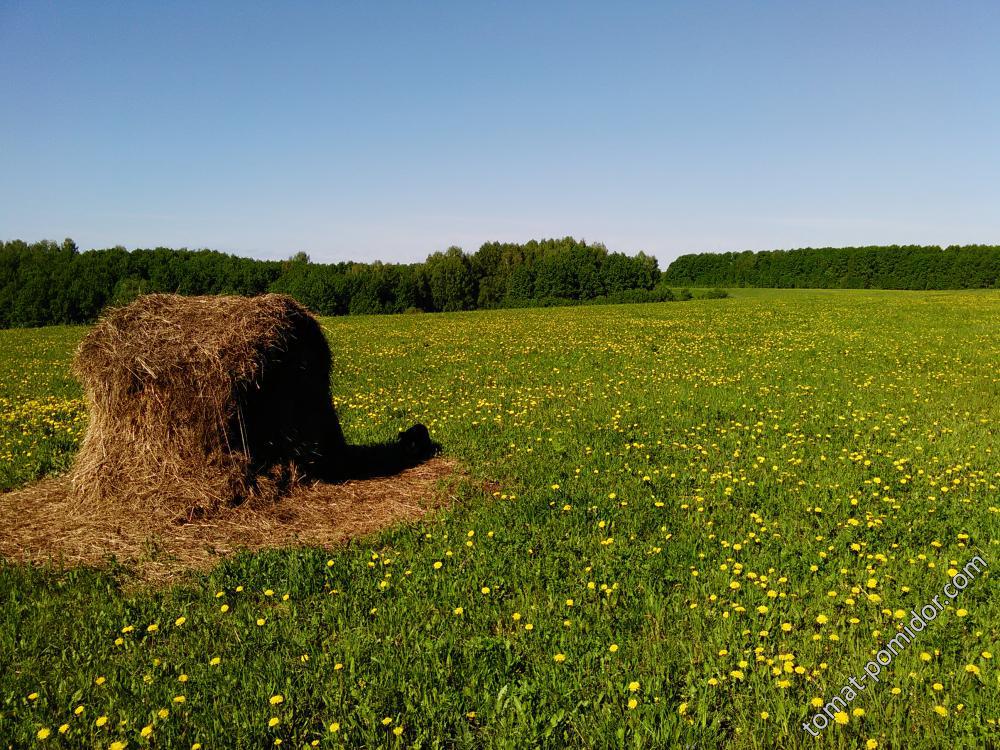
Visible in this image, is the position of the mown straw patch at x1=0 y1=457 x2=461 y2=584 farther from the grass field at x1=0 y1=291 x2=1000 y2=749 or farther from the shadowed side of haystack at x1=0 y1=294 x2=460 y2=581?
the grass field at x1=0 y1=291 x2=1000 y2=749

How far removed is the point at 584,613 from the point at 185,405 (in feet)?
15.2

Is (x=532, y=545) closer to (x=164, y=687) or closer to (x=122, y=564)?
(x=164, y=687)

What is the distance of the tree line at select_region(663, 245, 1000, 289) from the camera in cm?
7050

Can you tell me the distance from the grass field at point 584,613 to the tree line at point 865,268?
7696cm

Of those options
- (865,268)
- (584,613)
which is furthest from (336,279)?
(584,613)

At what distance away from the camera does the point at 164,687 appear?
12.8ft

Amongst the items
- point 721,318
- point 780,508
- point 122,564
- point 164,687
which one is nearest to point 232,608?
point 164,687

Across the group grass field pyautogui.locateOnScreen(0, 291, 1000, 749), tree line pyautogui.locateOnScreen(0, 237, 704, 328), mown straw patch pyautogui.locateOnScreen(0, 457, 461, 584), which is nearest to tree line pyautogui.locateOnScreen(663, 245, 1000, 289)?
tree line pyautogui.locateOnScreen(0, 237, 704, 328)

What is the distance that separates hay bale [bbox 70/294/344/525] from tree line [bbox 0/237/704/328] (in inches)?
1968

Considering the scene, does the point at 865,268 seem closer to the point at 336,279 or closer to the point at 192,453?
the point at 336,279

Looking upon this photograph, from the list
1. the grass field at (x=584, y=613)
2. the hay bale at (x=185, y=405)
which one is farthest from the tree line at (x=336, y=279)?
the grass field at (x=584, y=613)

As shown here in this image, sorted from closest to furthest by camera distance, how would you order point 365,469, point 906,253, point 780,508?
point 780,508 < point 365,469 < point 906,253

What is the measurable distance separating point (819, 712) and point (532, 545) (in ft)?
8.91

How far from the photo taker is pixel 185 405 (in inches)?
255
